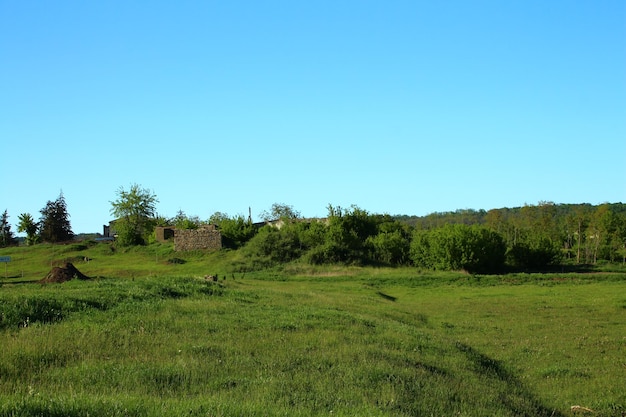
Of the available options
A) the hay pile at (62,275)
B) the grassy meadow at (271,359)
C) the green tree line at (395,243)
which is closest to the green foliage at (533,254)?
the green tree line at (395,243)

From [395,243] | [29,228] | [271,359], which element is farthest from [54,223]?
[271,359]

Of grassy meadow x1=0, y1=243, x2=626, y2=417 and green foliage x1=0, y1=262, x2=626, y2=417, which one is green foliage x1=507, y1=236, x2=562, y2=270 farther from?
green foliage x1=0, y1=262, x2=626, y2=417

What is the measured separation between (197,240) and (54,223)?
36377 mm

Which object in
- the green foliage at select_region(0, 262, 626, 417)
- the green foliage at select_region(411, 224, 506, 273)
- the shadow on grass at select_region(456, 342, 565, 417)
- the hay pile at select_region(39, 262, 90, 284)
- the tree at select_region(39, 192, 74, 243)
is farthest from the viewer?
the tree at select_region(39, 192, 74, 243)

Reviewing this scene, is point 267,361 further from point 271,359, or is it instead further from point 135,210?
point 135,210

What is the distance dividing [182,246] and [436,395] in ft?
200

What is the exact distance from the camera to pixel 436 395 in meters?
10.3

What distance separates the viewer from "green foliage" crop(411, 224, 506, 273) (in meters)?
61.7

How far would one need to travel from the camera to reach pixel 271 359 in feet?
38.1

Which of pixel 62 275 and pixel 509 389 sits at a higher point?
pixel 62 275

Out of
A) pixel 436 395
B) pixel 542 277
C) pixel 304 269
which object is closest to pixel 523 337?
pixel 436 395

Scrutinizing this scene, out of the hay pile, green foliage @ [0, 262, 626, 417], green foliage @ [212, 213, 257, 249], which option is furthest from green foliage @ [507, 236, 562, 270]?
the hay pile

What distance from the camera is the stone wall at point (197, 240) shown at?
226 feet

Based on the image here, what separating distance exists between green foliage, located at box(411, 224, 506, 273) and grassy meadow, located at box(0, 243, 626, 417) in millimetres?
34308
